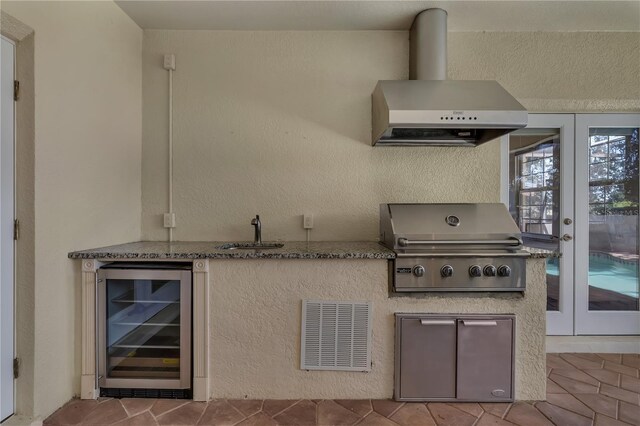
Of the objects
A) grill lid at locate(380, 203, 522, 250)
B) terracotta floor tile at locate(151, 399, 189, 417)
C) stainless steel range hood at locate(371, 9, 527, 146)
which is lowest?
terracotta floor tile at locate(151, 399, 189, 417)

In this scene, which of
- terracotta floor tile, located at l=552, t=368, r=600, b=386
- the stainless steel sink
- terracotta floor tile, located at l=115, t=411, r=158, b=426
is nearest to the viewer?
terracotta floor tile, located at l=115, t=411, r=158, b=426

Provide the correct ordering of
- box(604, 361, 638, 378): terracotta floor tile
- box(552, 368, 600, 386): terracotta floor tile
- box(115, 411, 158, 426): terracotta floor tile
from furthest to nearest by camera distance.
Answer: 1. box(604, 361, 638, 378): terracotta floor tile
2. box(552, 368, 600, 386): terracotta floor tile
3. box(115, 411, 158, 426): terracotta floor tile

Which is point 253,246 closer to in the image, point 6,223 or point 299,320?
point 299,320

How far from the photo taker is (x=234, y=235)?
245 cm

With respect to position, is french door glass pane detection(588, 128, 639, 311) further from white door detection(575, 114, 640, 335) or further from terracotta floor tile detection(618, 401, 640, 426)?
terracotta floor tile detection(618, 401, 640, 426)

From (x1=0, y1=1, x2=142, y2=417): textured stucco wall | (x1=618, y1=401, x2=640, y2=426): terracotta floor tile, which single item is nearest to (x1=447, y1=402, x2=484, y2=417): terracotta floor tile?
(x1=618, y1=401, x2=640, y2=426): terracotta floor tile

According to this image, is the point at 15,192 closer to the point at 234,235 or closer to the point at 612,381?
the point at 234,235

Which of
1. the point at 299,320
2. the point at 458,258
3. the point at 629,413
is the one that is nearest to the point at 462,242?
the point at 458,258

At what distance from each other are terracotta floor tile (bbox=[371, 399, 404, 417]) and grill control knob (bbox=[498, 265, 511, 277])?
1.01 m

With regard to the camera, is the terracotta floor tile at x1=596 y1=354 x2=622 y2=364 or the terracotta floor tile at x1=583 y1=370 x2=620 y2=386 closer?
the terracotta floor tile at x1=583 y1=370 x2=620 y2=386

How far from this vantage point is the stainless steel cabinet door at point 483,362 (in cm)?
176

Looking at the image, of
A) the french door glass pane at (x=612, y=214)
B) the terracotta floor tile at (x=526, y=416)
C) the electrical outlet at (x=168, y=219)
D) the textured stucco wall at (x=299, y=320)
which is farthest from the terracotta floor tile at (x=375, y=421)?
the french door glass pane at (x=612, y=214)

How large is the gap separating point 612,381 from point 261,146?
10.3 ft

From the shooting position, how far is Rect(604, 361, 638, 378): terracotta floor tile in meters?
2.12
